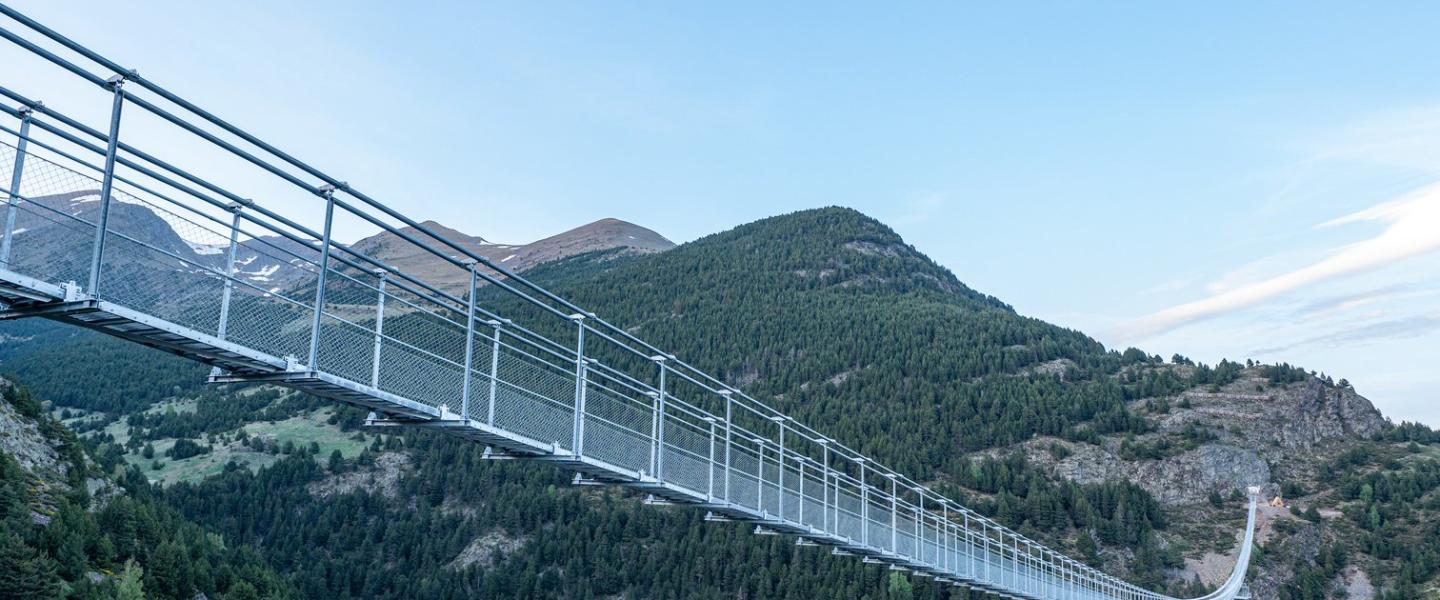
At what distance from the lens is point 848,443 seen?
96688 mm

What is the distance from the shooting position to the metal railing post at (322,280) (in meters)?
11.8

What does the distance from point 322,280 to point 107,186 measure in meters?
2.58

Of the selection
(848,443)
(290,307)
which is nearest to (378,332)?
(290,307)

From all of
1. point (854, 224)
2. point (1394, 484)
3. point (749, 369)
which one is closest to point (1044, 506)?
point (1394, 484)

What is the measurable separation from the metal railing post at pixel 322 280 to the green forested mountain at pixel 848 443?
63.9 meters

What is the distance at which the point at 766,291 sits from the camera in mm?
144250

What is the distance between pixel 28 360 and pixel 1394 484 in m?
139

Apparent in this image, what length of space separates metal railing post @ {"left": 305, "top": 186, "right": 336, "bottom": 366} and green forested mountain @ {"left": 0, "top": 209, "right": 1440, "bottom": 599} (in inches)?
2515

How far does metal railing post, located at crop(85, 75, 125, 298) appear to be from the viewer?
964cm

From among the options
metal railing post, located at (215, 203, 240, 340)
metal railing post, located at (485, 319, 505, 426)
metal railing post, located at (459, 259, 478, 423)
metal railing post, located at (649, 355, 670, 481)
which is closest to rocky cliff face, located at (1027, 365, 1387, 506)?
metal railing post, located at (649, 355, 670, 481)

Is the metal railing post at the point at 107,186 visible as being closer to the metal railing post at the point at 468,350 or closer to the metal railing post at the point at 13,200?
the metal railing post at the point at 13,200

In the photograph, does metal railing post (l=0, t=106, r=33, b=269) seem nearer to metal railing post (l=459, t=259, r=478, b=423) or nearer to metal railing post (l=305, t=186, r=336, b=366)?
metal railing post (l=305, t=186, r=336, b=366)

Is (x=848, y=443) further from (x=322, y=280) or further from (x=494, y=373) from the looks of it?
(x=322, y=280)

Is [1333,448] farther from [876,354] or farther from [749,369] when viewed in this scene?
[749,369]
